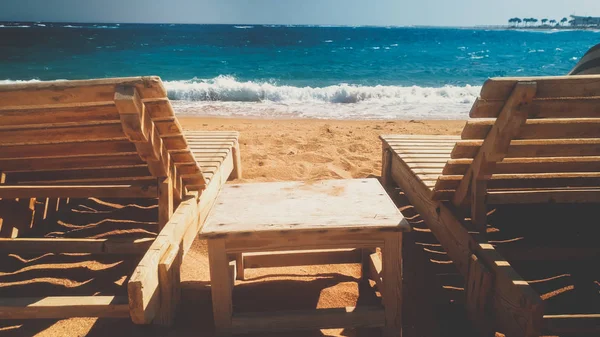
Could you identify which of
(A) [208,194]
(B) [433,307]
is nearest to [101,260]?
(A) [208,194]

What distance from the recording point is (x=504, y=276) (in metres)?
1.90

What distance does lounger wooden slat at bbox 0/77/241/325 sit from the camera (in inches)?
73.3

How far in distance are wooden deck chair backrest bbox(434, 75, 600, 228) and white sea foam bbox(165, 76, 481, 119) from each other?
677cm

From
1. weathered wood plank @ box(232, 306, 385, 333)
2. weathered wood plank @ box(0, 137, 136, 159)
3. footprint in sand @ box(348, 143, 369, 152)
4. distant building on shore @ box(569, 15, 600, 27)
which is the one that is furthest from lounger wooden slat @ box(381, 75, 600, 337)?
distant building on shore @ box(569, 15, 600, 27)

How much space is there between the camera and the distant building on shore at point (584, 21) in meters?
97.0

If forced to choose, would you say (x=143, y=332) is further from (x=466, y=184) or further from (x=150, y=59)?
(x=150, y=59)

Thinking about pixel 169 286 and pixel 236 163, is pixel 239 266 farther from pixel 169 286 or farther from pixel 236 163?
pixel 236 163

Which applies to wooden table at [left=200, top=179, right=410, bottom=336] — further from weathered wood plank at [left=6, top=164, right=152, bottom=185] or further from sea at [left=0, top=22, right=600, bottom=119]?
sea at [left=0, top=22, right=600, bottom=119]

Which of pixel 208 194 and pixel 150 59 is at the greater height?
pixel 150 59

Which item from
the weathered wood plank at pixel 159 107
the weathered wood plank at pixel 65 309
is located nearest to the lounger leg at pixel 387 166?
the weathered wood plank at pixel 159 107

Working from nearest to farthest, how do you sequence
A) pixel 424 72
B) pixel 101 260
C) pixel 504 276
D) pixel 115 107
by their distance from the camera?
pixel 504 276, pixel 115 107, pixel 101 260, pixel 424 72

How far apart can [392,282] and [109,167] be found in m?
1.90

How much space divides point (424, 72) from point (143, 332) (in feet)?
69.5

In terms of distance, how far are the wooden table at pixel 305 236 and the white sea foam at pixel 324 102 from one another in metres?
7.31
